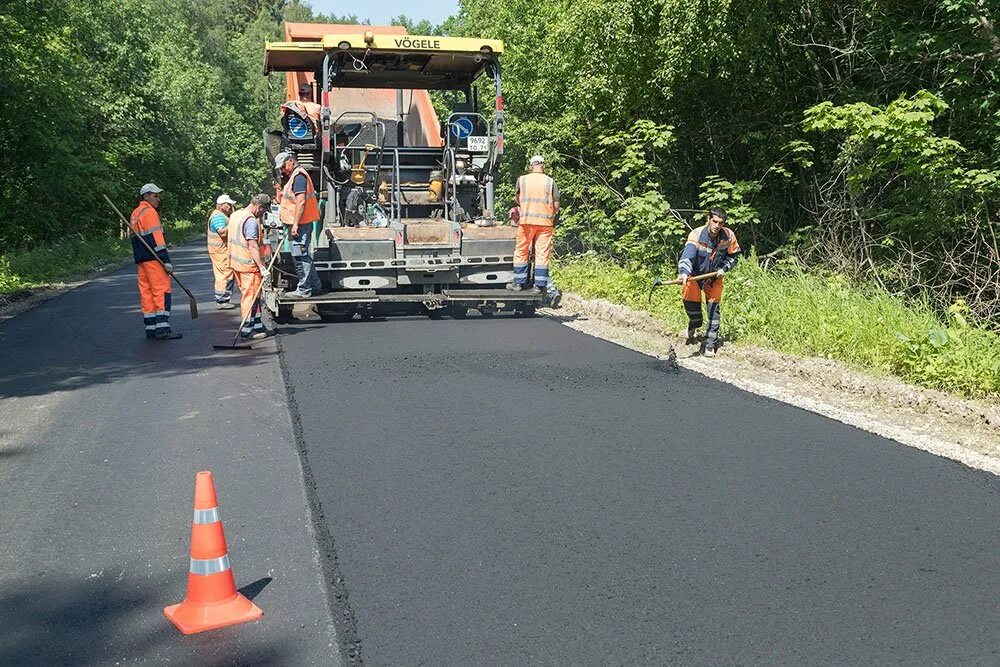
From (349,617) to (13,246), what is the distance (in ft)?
91.9

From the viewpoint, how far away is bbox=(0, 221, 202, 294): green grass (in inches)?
728

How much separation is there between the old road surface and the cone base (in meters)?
0.05

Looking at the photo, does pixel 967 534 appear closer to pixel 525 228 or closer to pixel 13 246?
pixel 525 228

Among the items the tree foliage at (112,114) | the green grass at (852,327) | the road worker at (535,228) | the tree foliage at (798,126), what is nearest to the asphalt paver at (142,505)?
the road worker at (535,228)

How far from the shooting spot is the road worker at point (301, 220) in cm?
1124

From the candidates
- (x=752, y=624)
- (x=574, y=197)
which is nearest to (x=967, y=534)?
→ (x=752, y=624)

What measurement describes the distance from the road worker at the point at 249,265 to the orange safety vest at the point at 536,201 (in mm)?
3109

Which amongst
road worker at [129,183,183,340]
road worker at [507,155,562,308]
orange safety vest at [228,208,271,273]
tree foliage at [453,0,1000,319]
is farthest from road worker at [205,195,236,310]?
tree foliage at [453,0,1000,319]

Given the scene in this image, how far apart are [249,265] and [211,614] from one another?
7.61 metres

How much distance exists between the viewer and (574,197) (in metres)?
18.5

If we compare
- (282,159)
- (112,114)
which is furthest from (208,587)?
(112,114)

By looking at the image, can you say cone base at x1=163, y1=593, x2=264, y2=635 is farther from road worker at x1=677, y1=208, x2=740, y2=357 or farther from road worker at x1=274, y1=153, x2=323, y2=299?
road worker at x1=274, y1=153, x2=323, y2=299

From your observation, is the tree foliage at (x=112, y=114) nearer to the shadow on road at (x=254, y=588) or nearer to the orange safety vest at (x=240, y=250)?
the orange safety vest at (x=240, y=250)

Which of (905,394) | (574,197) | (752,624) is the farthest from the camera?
(574,197)
